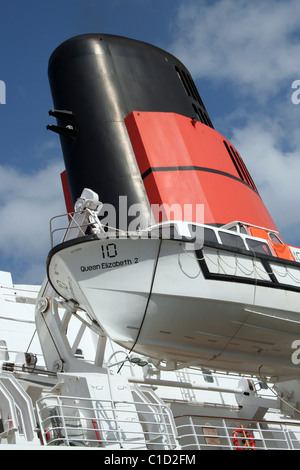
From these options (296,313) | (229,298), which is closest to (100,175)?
(229,298)

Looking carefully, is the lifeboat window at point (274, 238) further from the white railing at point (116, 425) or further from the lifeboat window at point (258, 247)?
the white railing at point (116, 425)

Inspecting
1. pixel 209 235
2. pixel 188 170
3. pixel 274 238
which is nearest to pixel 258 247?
pixel 209 235

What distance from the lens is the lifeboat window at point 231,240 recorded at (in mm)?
9508

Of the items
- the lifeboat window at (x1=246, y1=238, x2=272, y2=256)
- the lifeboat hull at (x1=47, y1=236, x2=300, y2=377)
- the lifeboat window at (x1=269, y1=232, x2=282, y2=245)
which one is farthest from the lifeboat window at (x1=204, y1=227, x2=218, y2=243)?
the lifeboat window at (x1=269, y1=232, x2=282, y2=245)

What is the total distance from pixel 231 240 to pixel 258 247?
0.59 meters

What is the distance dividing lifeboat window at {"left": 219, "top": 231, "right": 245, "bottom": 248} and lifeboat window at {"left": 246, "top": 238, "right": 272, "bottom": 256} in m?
0.18

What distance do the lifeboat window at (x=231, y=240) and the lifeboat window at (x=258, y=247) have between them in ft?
0.59

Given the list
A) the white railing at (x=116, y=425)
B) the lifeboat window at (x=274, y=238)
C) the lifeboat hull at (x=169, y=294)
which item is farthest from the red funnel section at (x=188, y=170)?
the white railing at (x=116, y=425)

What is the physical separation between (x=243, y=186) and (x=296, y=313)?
3378mm

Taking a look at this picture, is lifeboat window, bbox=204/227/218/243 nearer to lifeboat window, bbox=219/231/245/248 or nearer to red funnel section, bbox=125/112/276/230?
lifeboat window, bbox=219/231/245/248

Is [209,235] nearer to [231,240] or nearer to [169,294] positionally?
[231,240]

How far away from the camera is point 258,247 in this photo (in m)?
9.90

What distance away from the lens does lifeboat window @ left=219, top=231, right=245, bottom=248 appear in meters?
9.51
